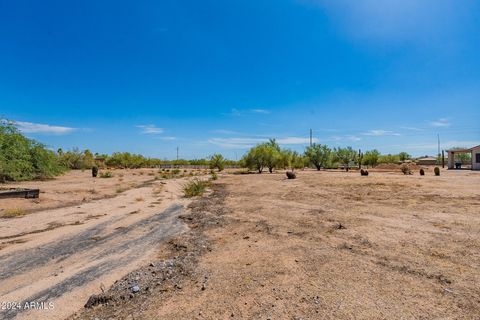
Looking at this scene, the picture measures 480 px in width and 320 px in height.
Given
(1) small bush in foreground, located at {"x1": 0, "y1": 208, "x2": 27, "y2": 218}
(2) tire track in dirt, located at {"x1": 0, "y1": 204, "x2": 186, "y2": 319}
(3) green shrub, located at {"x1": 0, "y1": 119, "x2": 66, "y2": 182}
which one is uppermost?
(3) green shrub, located at {"x1": 0, "y1": 119, "x2": 66, "y2": 182}

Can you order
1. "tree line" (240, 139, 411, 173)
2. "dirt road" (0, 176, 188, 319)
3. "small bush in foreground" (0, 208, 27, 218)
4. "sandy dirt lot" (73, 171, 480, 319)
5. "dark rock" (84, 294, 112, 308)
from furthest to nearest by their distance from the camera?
1. "tree line" (240, 139, 411, 173)
2. "small bush in foreground" (0, 208, 27, 218)
3. "dirt road" (0, 176, 188, 319)
4. "dark rock" (84, 294, 112, 308)
5. "sandy dirt lot" (73, 171, 480, 319)

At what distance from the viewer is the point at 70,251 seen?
252 inches

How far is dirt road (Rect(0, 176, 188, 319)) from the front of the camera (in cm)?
423

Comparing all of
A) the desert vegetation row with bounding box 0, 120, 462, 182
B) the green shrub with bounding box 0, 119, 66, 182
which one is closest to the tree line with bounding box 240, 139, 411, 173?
the desert vegetation row with bounding box 0, 120, 462, 182

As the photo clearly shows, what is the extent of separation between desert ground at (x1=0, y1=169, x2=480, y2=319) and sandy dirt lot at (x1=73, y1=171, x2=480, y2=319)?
2 cm

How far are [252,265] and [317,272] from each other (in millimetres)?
1207

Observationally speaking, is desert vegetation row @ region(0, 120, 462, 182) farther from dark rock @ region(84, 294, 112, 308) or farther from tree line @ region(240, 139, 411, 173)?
dark rock @ region(84, 294, 112, 308)

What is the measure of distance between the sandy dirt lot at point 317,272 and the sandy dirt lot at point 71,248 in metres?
0.53

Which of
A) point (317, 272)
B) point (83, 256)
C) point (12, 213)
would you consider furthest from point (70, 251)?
point (12, 213)

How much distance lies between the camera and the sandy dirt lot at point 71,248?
4322 mm

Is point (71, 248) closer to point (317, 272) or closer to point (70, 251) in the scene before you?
point (70, 251)

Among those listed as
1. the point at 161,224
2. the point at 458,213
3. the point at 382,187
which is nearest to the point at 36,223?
the point at 161,224

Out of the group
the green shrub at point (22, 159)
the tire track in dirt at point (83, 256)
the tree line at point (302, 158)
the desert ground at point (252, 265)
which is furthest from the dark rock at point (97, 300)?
the tree line at point (302, 158)

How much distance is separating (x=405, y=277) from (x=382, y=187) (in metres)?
14.3
